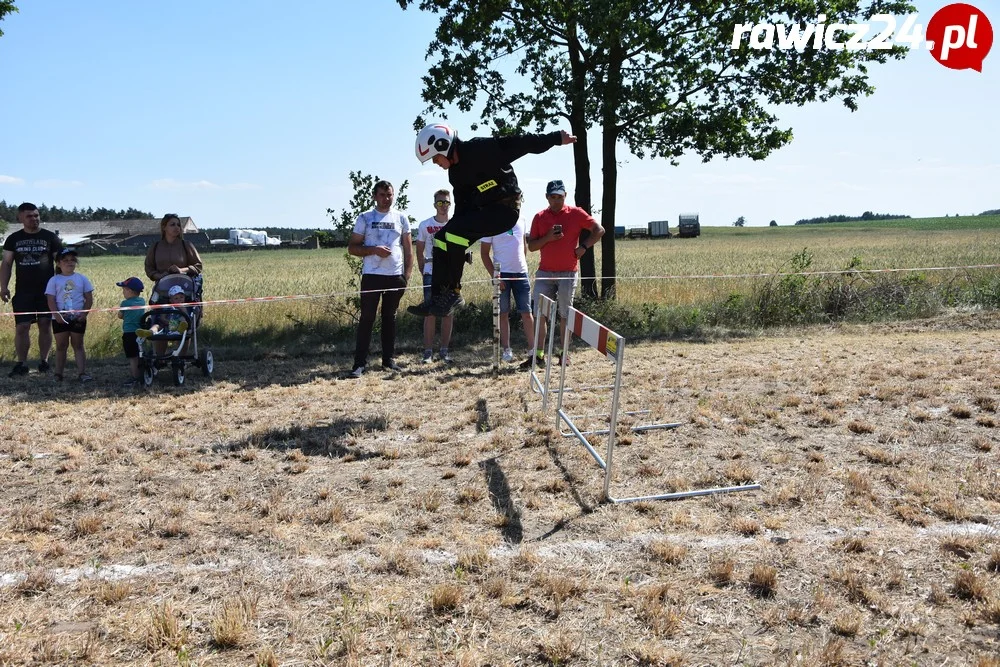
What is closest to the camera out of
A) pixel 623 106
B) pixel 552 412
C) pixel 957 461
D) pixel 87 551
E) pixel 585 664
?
pixel 585 664

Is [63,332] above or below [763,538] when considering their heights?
above

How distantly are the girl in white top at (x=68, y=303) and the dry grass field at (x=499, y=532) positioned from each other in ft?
4.65

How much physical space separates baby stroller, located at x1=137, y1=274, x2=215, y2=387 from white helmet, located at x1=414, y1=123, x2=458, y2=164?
3.43 metres

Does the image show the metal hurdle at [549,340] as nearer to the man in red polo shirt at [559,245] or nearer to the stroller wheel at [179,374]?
the man in red polo shirt at [559,245]

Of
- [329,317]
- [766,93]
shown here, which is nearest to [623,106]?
[766,93]

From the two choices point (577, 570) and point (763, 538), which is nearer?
point (577, 570)

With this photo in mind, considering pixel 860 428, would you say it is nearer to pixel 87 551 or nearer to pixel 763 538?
pixel 763 538

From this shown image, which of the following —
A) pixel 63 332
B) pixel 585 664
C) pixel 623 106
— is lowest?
pixel 585 664

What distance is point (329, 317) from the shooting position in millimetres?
12344

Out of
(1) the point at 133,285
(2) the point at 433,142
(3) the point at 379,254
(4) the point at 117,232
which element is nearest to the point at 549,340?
(2) the point at 433,142

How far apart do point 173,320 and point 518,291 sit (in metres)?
3.78

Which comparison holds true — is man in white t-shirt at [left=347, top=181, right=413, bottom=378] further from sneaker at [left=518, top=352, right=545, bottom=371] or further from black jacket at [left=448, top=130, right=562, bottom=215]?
black jacket at [left=448, top=130, right=562, bottom=215]

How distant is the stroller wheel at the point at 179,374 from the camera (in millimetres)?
8062

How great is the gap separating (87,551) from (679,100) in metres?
11.6
